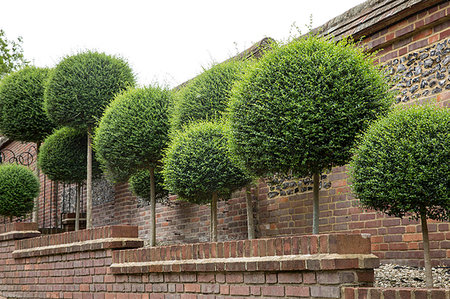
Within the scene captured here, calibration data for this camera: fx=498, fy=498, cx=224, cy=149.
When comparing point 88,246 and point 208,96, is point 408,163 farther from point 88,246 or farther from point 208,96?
point 88,246

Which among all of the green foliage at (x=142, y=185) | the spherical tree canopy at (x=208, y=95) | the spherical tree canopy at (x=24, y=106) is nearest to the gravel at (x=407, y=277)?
the spherical tree canopy at (x=208, y=95)

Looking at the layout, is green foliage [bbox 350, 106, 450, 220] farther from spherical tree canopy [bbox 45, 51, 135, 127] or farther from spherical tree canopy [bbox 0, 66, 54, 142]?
spherical tree canopy [bbox 0, 66, 54, 142]

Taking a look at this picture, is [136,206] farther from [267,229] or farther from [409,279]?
[409,279]

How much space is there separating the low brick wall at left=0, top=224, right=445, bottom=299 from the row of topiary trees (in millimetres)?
755

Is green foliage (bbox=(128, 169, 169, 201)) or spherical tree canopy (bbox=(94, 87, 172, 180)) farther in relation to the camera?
green foliage (bbox=(128, 169, 169, 201))

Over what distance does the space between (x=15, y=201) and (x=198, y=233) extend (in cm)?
412

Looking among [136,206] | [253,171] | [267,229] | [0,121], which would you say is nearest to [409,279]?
[253,171]

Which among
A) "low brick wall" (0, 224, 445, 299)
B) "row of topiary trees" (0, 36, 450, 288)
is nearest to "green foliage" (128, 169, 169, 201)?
"row of topiary trees" (0, 36, 450, 288)

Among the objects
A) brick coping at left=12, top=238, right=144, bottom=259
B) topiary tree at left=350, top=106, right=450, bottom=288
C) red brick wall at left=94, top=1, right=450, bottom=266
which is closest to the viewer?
topiary tree at left=350, top=106, right=450, bottom=288

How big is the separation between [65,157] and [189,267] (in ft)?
20.9

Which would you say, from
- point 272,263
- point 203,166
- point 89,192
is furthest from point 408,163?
point 89,192

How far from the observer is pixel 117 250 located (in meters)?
6.24

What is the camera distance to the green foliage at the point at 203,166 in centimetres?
632

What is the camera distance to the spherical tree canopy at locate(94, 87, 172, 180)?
7770 millimetres
